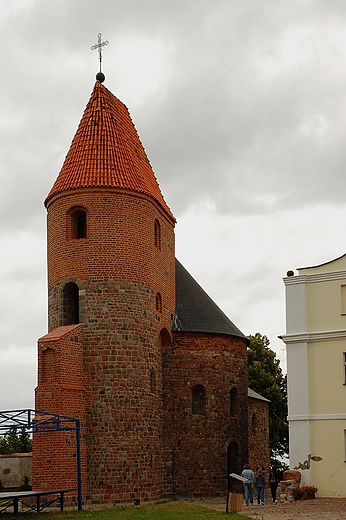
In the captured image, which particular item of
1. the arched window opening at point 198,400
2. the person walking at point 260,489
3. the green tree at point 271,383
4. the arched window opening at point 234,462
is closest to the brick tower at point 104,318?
the arched window opening at point 198,400

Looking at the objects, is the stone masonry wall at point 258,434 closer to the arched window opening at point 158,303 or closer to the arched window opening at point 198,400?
the arched window opening at point 198,400

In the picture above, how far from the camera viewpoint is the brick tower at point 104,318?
85.8ft

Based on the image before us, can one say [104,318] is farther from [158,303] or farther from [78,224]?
[78,224]

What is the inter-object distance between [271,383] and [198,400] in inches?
661

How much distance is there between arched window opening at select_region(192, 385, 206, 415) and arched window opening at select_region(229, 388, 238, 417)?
5.30ft

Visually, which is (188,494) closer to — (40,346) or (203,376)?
(203,376)

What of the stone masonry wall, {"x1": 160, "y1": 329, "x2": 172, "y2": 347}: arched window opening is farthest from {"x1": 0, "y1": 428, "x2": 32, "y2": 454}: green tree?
{"x1": 160, "y1": 329, "x2": 172, "y2": 347}: arched window opening

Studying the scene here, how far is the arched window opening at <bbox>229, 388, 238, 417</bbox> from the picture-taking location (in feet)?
108

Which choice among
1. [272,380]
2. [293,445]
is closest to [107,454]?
[293,445]

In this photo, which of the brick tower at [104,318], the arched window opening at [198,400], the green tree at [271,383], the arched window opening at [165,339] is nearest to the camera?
the brick tower at [104,318]

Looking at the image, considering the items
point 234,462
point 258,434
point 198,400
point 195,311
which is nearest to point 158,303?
point 195,311

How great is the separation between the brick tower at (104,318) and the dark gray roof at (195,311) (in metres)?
1.57

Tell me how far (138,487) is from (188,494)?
3.77 m

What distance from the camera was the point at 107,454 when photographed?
2653 cm
